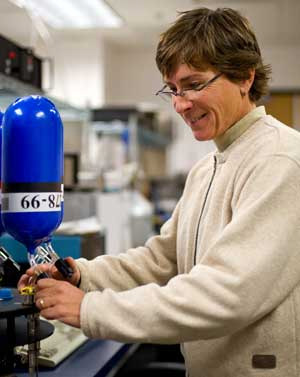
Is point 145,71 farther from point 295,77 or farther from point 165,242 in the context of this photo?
point 165,242

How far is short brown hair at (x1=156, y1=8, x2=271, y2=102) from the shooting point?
115 centimetres

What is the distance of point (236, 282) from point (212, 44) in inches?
18.8

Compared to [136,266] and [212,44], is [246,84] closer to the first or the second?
[212,44]

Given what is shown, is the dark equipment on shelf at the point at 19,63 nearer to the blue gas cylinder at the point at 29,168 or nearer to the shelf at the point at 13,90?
the shelf at the point at 13,90

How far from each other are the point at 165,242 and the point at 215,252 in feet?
1.40

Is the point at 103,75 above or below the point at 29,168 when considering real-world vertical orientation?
above

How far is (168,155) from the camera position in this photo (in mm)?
6809

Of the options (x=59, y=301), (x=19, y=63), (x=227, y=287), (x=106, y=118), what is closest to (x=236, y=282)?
(x=227, y=287)

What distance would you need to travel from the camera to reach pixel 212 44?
1150 mm

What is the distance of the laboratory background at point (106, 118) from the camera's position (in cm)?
162

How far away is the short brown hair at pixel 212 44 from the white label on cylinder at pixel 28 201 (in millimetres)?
372

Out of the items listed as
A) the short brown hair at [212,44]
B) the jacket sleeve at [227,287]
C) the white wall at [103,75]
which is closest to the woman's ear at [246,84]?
the short brown hair at [212,44]

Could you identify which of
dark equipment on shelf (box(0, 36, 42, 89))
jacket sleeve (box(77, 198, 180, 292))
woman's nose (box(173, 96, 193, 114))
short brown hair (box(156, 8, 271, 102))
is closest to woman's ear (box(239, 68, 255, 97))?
short brown hair (box(156, 8, 271, 102))

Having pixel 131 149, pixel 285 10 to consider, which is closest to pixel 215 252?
pixel 131 149
